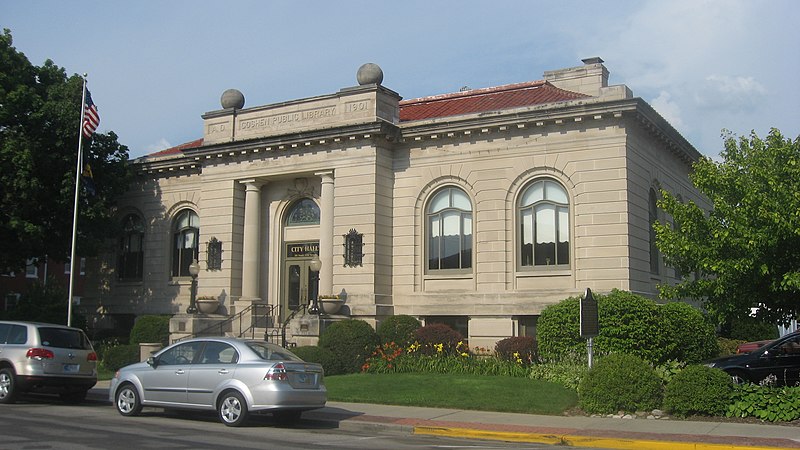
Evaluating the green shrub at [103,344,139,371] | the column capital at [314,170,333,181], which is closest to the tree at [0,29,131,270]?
the green shrub at [103,344,139,371]

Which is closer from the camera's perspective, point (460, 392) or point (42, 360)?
point (42, 360)

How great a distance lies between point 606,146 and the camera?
81.7 ft

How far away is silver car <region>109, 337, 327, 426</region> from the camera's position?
14.3 meters

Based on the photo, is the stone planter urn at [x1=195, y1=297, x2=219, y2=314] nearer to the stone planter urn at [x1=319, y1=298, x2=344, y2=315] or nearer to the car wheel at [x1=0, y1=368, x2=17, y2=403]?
the stone planter urn at [x1=319, y1=298, x2=344, y2=315]

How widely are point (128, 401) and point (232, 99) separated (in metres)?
17.7

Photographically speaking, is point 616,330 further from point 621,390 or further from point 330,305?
point 330,305

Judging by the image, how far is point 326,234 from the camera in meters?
28.2

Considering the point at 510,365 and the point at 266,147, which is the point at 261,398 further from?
the point at 266,147

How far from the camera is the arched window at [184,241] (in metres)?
33.5

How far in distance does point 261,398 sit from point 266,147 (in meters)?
16.7

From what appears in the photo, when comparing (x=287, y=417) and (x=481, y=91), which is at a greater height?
(x=481, y=91)

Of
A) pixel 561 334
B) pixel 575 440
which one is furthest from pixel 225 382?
pixel 561 334

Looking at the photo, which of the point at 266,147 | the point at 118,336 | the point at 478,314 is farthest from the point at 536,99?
the point at 118,336

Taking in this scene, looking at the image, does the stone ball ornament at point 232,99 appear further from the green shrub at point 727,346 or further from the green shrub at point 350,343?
the green shrub at point 727,346
